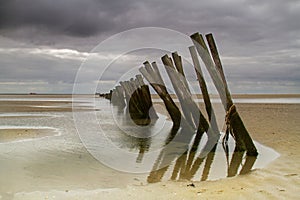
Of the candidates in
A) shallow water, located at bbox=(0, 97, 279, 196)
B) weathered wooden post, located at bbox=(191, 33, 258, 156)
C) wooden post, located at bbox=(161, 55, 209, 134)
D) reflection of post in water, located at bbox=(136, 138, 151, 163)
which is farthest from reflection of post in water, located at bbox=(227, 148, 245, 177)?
wooden post, located at bbox=(161, 55, 209, 134)

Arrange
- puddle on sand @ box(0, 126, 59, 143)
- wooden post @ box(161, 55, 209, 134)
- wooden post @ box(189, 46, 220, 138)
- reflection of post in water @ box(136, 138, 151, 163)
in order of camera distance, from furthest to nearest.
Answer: wooden post @ box(161, 55, 209, 134)
puddle on sand @ box(0, 126, 59, 143)
wooden post @ box(189, 46, 220, 138)
reflection of post in water @ box(136, 138, 151, 163)

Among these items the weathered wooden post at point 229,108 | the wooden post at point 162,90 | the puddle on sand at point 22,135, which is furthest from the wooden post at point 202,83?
the puddle on sand at point 22,135

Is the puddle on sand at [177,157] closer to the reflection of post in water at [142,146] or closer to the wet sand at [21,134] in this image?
the reflection of post in water at [142,146]

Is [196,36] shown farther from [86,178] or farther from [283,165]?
[86,178]

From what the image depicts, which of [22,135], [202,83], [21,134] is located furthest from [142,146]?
[21,134]

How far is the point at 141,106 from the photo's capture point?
1820cm

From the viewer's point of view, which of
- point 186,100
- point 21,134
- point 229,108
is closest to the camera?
point 229,108

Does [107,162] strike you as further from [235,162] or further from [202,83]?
[202,83]

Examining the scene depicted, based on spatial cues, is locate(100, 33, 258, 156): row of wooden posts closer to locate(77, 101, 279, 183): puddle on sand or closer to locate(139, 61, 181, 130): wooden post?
locate(139, 61, 181, 130): wooden post

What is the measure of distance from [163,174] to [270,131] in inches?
270

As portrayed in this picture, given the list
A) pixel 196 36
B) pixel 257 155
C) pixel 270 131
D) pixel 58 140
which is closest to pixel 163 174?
pixel 257 155

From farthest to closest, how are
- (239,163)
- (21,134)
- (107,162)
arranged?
(21,134) → (107,162) → (239,163)

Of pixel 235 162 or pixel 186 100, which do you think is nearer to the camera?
pixel 235 162

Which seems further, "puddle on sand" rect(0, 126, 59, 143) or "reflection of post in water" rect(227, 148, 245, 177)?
"puddle on sand" rect(0, 126, 59, 143)
